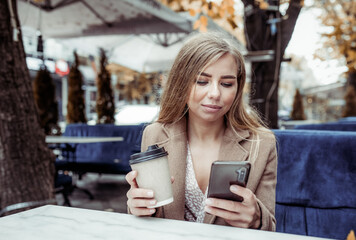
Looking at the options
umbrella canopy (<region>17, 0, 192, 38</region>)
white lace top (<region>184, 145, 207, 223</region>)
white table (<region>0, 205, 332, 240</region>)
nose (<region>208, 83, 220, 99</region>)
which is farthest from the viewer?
umbrella canopy (<region>17, 0, 192, 38</region>)

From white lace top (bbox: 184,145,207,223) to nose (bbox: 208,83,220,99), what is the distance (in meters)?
0.49

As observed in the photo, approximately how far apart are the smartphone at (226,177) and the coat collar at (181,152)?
1.91 feet

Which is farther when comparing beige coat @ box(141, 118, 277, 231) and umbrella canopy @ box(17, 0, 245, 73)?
umbrella canopy @ box(17, 0, 245, 73)

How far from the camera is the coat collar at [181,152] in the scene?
160cm

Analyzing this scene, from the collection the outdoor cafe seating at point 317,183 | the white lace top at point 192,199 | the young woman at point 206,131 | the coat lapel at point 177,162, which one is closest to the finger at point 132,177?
the young woman at point 206,131

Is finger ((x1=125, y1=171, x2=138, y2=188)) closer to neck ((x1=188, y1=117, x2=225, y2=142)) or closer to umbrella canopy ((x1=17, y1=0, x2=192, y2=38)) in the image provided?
neck ((x1=188, y1=117, x2=225, y2=142))

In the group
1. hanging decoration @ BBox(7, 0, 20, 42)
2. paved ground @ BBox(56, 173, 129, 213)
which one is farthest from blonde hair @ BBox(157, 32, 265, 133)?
paved ground @ BBox(56, 173, 129, 213)

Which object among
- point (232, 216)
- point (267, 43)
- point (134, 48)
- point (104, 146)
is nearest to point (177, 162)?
point (232, 216)

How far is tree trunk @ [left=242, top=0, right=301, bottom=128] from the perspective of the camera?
3.84 m

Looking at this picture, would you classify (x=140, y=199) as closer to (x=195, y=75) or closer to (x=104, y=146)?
(x=195, y=75)

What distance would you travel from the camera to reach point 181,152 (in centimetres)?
173

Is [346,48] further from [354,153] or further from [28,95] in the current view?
[28,95]

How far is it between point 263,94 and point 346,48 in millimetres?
3821

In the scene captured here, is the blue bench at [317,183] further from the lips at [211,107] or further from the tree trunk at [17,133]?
the tree trunk at [17,133]
